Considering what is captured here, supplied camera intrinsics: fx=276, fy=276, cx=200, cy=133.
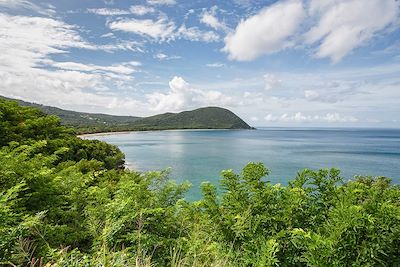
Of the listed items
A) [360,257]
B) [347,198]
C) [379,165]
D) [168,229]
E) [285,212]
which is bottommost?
[379,165]

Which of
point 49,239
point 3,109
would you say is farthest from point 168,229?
point 3,109

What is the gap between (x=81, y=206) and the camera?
21.5 feet

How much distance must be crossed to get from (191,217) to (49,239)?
8.54 ft

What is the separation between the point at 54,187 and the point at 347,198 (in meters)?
5.85

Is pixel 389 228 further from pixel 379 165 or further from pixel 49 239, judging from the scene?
pixel 379 165

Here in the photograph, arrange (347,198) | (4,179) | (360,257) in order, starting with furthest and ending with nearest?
1. (4,179)
2. (347,198)
3. (360,257)

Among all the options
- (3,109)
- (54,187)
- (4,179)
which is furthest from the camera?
(3,109)

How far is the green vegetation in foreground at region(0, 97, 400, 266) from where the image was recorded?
3.41 meters

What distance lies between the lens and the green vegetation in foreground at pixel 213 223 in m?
3.41

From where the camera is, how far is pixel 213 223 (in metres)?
4.83

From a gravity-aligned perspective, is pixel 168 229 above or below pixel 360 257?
below

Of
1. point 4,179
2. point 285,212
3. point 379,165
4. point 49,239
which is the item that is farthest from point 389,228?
point 379,165

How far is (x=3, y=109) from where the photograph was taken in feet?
49.2

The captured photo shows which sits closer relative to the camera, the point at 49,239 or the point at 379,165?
the point at 49,239
